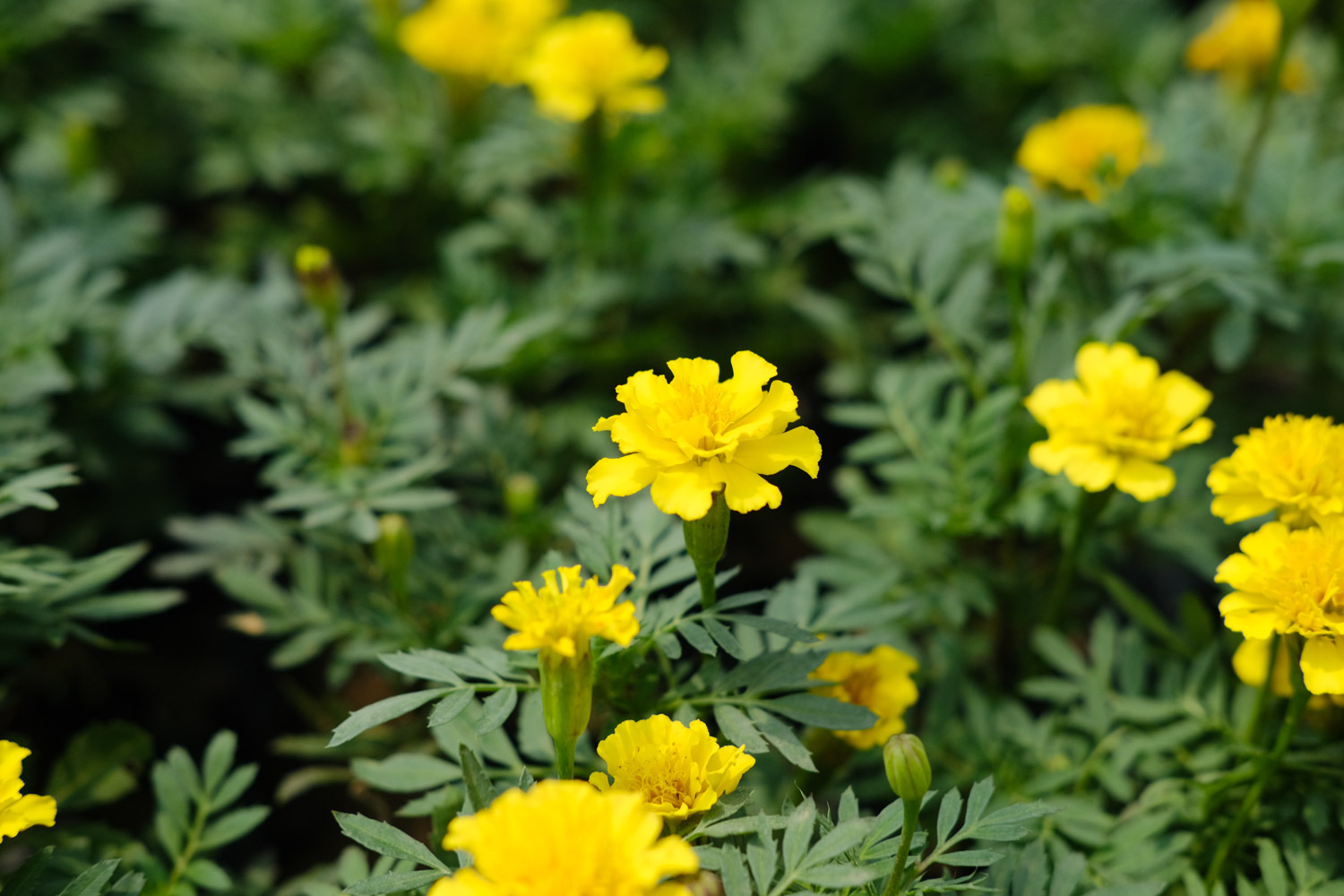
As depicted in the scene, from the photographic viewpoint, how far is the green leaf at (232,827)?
1100 millimetres

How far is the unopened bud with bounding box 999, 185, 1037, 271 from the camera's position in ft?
4.24

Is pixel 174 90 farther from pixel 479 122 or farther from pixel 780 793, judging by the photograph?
pixel 780 793

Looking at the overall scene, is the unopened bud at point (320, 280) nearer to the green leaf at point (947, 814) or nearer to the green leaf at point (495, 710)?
the green leaf at point (495, 710)

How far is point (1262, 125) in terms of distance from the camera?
1.44m

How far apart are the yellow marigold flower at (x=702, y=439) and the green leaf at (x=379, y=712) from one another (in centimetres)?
22

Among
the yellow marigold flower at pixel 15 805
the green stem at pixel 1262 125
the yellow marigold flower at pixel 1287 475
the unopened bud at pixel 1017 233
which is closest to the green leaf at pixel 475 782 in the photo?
the yellow marigold flower at pixel 15 805

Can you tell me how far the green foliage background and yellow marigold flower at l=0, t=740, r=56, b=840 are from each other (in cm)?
10

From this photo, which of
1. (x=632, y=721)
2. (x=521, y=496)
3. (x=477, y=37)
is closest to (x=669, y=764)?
(x=632, y=721)

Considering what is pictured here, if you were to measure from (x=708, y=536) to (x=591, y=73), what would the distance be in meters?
0.99

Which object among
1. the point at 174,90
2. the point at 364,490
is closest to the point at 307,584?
the point at 364,490

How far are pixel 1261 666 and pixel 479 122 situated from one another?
5.15 feet

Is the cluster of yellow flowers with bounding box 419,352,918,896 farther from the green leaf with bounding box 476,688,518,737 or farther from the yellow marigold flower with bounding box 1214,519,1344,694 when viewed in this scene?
the yellow marigold flower with bounding box 1214,519,1344,694

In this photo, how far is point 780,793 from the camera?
116 centimetres

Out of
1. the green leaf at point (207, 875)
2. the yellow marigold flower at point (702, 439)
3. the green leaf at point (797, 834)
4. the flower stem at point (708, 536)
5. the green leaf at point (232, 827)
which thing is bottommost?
the green leaf at point (207, 875)
